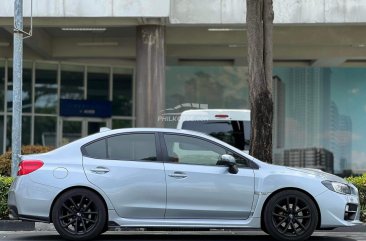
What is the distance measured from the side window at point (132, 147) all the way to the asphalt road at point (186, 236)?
4.25 ft

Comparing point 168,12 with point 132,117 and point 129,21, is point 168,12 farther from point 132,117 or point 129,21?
point 132,117

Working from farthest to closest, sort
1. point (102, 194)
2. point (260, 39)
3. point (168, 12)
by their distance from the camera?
point (168, 12)
point (260, 39)
point (102, 194)

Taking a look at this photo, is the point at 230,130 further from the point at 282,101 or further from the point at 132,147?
the point at 282,101

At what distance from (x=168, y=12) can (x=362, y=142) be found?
11.4 metres

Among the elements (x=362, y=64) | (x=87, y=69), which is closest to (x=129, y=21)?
(x=87, y=69)

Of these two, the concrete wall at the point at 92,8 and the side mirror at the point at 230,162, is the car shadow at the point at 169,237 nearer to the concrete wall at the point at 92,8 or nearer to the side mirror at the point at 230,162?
the side mirror at the point at 230,162

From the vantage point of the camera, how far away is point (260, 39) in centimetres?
1167

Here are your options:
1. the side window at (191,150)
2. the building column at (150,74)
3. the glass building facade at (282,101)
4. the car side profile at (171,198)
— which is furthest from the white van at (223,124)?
the glass building facade at (282,101)

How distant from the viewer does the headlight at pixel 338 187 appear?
8836mm

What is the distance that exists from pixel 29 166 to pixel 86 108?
15.1 meters

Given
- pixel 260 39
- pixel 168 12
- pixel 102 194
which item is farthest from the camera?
pixel 168 12

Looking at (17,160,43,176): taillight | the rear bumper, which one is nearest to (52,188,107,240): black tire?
the rear bumper

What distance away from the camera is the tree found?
1152 cm

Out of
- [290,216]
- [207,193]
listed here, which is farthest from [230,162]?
[290,216]
